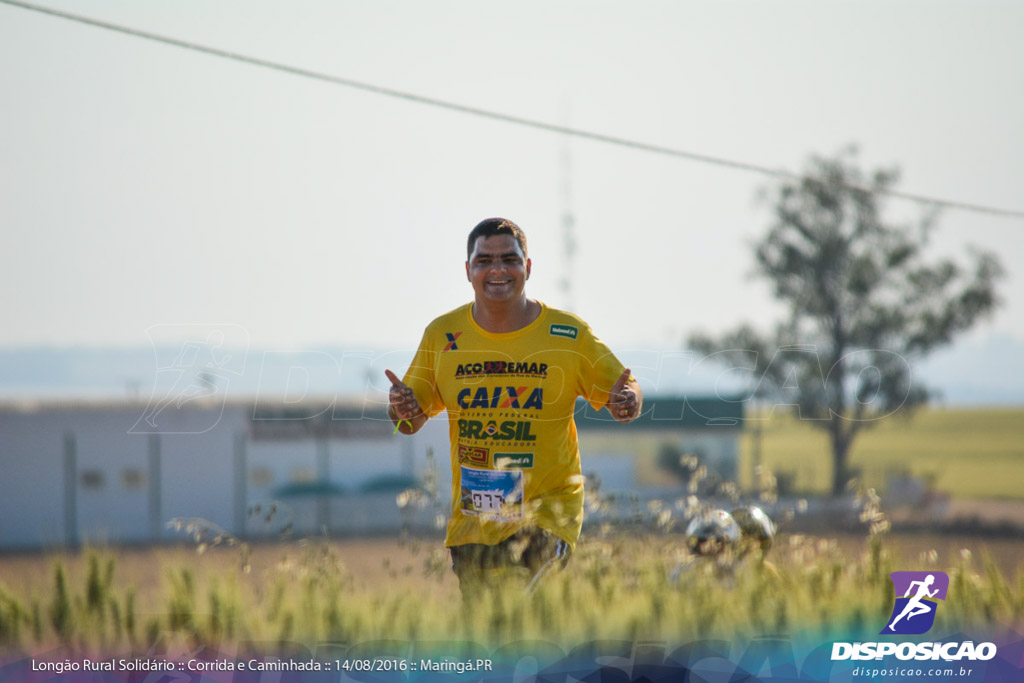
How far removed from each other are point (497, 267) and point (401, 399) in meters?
0.68

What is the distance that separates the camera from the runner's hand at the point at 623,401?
444 cm

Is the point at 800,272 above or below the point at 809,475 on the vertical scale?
above

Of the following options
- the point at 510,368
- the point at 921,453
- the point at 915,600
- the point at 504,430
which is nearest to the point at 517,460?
the point at 504,430

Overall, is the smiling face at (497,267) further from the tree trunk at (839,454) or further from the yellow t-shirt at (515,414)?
the tree trunk at (839,454)

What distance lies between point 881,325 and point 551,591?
27385 millimetres

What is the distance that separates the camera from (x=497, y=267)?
4.50 metres

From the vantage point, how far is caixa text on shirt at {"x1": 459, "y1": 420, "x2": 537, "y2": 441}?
454 cm

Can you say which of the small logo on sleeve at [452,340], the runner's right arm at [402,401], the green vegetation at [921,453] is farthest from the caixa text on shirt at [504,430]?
the green vegetation at [921,453]

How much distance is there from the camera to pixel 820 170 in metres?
29.3

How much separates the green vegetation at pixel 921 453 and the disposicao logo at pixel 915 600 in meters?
4.99

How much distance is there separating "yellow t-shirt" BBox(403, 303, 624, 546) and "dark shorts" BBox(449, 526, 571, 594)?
0.03m

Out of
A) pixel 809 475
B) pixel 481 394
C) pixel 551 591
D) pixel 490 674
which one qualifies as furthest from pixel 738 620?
pixel 809 475

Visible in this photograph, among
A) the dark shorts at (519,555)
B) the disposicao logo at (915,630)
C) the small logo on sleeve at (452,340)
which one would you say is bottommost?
the disposicao logo at (915,630)

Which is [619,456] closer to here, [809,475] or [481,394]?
[809,475]
